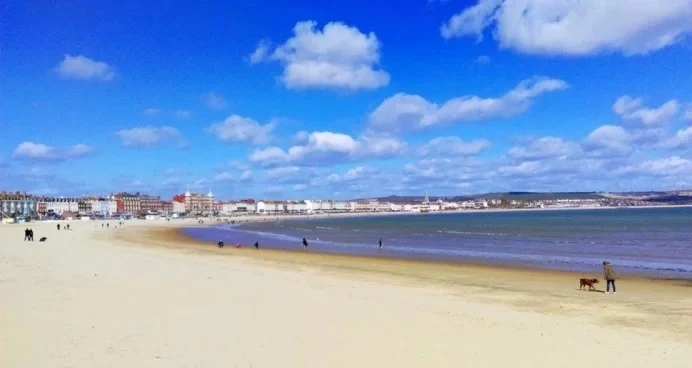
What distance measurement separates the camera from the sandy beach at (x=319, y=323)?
7.87 meters

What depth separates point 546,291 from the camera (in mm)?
17188

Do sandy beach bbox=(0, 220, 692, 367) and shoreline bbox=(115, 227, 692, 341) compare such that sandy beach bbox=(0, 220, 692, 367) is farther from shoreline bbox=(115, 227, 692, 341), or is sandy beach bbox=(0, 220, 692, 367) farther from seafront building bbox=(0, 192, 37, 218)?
seafront building bbox=(0, 192, 37, 218)

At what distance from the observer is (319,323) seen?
10203mm

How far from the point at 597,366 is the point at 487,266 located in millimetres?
19464

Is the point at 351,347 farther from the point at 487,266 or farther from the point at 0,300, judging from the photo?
the point at 487,266

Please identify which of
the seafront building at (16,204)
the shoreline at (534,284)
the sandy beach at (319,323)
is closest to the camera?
the sandy beach at (319,323)

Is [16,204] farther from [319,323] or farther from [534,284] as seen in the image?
[319,323]

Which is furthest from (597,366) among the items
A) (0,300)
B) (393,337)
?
(0,300)

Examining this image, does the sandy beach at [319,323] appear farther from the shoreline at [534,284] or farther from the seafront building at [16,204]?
the seafront building at [16,204]

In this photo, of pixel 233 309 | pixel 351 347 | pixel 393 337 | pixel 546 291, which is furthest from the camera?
pixel 546 291

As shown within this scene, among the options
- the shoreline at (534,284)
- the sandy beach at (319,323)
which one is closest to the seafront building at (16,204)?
the shoreline at (534,284)

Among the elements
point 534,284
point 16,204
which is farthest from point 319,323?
point 16,204

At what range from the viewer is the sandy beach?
310 inches

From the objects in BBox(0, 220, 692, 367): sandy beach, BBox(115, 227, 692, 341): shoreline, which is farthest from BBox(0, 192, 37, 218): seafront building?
BBox(0, 220, 692, 367): sandy beach
